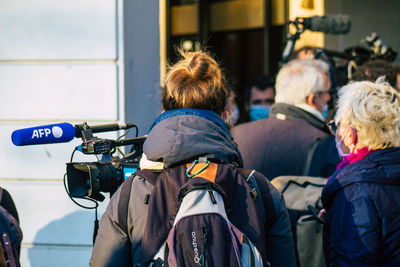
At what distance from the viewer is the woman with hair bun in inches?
67.8

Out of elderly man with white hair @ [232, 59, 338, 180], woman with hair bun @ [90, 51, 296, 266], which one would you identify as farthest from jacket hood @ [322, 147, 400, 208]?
elderly man with white hair @ [232, 59, 338, 180]

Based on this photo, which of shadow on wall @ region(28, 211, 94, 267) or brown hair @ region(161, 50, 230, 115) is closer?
brown hair @ region(161, 50, 230, 115)

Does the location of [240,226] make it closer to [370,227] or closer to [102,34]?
[370,227]

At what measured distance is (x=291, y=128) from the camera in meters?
3.20

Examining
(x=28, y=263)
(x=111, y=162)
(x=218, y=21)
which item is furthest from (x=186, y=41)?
(x=111, y=162)

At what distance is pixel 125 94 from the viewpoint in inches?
125

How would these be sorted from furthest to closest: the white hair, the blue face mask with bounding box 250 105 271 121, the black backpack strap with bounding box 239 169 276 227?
1. the blue face mask with bounding box 250 105 271 121
2. the white hair
3. the black backpack strap with bounding box 239 169 276 227

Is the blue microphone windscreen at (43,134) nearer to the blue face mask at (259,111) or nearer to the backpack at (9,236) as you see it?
the backpack at (9,236)

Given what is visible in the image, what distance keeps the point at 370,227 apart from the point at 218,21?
5.80 metres

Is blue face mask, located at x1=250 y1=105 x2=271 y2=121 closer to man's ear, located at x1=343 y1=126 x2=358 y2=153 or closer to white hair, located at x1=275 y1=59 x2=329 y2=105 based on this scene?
white hair, located at x1=275 y1=59 x2=329 y2=105

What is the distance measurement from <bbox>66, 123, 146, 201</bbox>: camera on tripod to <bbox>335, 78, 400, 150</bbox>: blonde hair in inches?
37.7

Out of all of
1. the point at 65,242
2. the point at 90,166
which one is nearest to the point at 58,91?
the point at 65,242

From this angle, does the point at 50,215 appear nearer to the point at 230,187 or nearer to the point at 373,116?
the point at 230,187

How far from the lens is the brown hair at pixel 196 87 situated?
6.12ft
